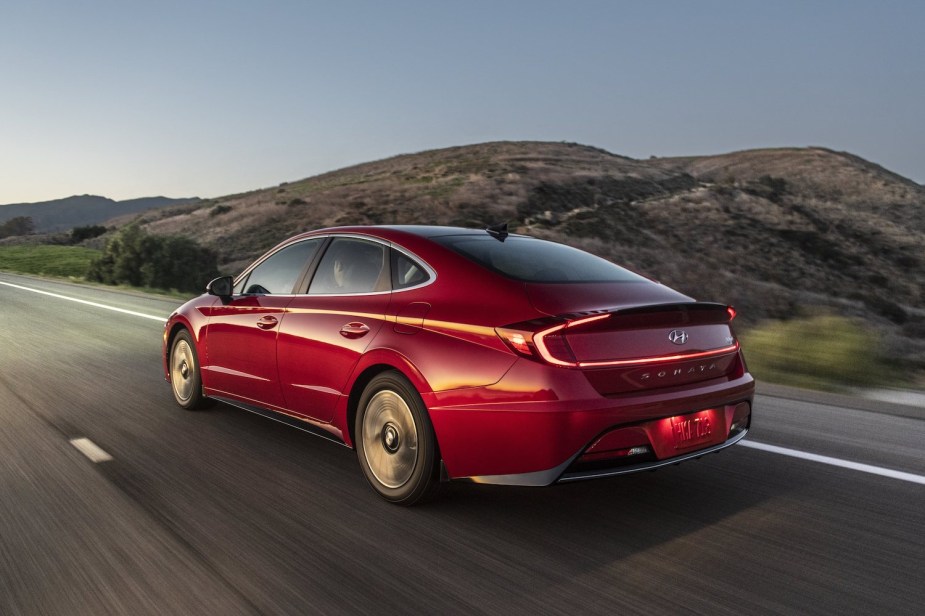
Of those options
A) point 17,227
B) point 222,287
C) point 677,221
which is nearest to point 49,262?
point 677,221

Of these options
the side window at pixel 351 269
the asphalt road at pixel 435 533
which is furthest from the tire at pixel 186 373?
the side window at pixel 351 269

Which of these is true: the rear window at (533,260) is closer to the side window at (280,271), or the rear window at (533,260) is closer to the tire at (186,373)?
the side window at (280,271)

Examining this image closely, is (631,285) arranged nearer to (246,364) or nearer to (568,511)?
(568,511)

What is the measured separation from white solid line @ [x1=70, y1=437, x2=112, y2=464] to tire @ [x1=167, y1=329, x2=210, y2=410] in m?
1.00

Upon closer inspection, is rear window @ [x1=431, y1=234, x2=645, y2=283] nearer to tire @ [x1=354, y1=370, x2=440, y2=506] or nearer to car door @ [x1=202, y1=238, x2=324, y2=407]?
tire @ [x1=354, y1=370, x2=440, y2=506]

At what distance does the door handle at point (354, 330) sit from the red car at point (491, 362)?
1cm

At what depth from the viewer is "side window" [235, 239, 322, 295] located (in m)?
5.45

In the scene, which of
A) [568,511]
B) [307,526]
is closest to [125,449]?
[307,526]

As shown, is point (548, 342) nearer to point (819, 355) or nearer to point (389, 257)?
point (389, 257)

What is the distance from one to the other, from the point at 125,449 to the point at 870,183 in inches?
3290

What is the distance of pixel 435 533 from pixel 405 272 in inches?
57.3

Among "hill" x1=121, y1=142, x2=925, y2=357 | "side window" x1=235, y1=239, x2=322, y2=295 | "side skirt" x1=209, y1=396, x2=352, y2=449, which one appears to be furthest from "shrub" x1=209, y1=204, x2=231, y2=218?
"side skirt" x1=209, y1=396, x2=352, y2=449

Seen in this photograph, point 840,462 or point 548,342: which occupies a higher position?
point 548,342

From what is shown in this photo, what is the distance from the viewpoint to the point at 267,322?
5.45 meters
